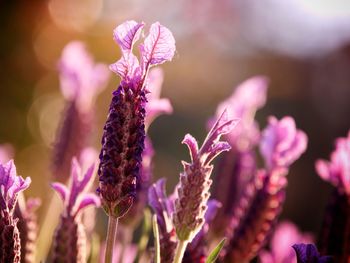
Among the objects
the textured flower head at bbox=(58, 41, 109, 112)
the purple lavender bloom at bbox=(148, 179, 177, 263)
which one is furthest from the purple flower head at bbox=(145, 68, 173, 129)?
the textured flower head at bbox=(58, 41, 109, 112)

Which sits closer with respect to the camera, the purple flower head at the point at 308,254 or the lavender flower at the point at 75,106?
the purple flower head at the point at 308,254

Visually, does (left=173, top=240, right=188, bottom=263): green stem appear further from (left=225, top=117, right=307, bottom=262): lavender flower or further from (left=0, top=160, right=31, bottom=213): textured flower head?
(left=225, top=117, right=307, bottom=262): lavender flower

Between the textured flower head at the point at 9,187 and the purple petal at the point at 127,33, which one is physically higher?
the purple petal at the point at 127,33

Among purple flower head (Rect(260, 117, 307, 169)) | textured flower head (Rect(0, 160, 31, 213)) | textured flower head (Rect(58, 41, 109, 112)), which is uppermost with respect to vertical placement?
textured flower head (Rect(58, 41, 109, 112))

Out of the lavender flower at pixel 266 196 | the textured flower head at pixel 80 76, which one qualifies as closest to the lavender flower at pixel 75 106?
the textured flower head at pixel 80 76

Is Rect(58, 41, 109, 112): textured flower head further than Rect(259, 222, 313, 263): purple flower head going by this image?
Yes

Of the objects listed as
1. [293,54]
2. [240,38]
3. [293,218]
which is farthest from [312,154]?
[240,38]

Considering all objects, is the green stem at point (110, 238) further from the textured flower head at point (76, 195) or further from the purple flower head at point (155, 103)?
the purple flower head at point (155, 103)

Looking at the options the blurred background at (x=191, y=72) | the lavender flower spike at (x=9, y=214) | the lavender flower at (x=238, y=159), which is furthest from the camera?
the blurred background at (x=191, y=72)

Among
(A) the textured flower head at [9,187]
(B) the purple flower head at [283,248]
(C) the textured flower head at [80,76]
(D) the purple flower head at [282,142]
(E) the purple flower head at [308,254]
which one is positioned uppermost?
(C) the textured flower head at [80,76]

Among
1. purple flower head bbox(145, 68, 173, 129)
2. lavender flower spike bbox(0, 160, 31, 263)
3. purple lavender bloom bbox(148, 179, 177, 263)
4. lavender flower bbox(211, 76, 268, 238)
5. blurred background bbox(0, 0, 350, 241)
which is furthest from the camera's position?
blurred background bbox(0, 0, 350, 241)
